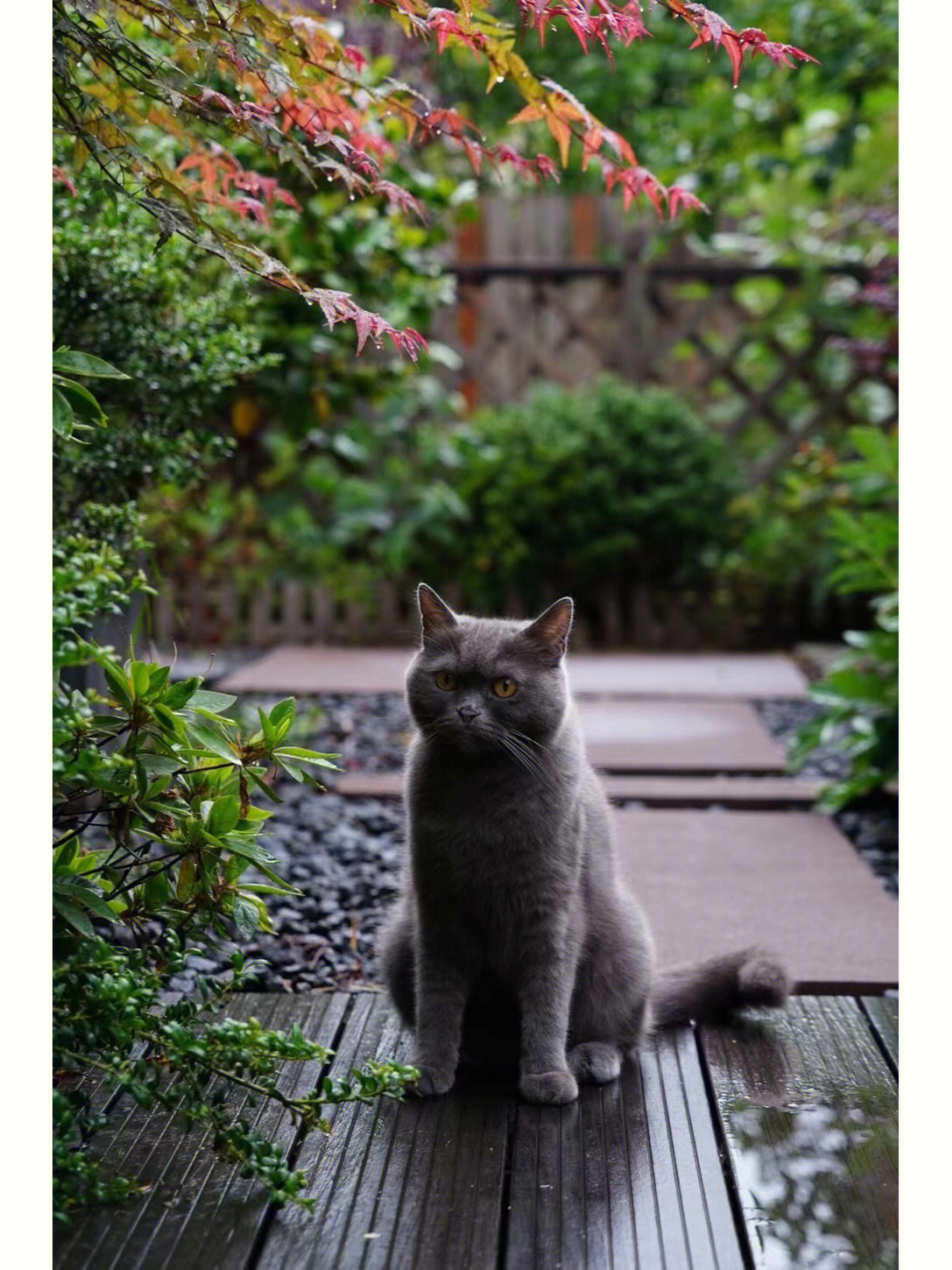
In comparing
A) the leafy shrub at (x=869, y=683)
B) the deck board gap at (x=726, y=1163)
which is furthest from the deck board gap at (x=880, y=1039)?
the leafy shrub at (x=869, y=683)

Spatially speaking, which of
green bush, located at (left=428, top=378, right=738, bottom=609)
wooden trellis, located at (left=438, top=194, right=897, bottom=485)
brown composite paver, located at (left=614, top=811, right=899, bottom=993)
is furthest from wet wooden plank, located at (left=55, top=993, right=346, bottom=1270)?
wooden trellis, located at (left=438, top=194, right=897, bottom=485)

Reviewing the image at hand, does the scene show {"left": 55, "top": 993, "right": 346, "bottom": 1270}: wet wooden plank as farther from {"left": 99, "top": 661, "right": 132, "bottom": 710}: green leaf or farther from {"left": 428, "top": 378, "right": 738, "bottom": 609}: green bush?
{"left": 428, "top": 378, "right": 738, "bottom": 609}: green bush

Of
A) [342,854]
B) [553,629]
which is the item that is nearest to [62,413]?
[553,629]

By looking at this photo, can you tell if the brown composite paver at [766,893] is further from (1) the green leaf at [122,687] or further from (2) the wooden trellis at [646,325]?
(2) the wooden trellis at [646,325]

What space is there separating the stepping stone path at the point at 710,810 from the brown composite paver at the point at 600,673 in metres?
0.01

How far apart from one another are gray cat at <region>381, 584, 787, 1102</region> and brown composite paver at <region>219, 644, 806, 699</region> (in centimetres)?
339

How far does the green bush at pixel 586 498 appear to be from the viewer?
711 cm

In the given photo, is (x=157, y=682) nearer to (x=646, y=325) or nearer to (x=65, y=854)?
(x=65, y=854)

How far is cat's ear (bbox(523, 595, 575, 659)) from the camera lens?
6.99 ft

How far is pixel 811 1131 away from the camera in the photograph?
196 centimetres

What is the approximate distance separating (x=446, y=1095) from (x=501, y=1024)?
0.18 m

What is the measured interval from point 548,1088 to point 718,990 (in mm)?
476
